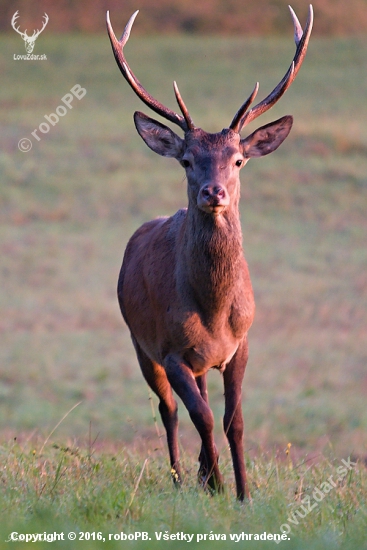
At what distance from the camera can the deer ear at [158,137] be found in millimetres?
6473

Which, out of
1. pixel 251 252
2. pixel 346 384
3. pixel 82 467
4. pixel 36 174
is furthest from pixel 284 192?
pixel 82 467

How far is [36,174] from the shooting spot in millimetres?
28141

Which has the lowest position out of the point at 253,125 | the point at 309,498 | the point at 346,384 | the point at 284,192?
the point at 346,384

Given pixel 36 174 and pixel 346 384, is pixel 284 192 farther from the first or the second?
pixel 346 384

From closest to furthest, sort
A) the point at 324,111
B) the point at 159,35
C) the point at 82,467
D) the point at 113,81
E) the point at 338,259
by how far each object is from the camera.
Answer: the point at 82,467 → the point at 338,259 → the point at 324,111 → the point at 113,81 → the point at 159,35

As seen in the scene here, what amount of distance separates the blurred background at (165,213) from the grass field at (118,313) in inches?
2.6

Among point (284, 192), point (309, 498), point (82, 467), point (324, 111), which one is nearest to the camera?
point (309, 498)

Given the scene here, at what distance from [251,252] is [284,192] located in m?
4.93

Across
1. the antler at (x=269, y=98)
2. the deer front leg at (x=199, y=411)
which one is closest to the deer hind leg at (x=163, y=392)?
the deer front leg at (x=199, y=411)

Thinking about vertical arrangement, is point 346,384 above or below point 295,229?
below

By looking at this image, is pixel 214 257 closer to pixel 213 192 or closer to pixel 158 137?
pixel 213 192

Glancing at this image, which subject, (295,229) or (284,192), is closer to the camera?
(295,229)

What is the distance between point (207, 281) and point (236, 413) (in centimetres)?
85

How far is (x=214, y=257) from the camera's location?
5969 mm
